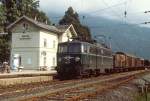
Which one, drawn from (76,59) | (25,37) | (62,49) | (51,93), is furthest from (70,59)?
(25,37)

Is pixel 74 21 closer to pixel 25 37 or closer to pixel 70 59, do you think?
pixel 25 37

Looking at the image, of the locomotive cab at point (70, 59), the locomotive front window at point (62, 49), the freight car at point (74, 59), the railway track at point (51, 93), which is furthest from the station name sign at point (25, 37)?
the railway track at point (51, 93)

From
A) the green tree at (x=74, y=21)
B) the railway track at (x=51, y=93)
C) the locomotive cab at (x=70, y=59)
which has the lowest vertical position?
the railway track at (x=51, y=93)

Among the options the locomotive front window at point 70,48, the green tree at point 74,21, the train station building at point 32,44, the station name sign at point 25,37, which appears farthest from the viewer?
the green tree at point 74,21

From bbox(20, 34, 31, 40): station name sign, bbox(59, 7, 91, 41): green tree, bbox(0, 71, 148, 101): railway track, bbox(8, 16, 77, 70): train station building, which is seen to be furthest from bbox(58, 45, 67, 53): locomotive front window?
bbox(59, 7, 91, 41): green tree

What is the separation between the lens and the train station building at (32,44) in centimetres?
6681

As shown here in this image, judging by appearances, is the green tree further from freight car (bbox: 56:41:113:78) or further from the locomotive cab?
the locomotive cab

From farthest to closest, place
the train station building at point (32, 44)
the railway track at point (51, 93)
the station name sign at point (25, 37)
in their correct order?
1. the station name sign at point (25, 37)
2. the train station building at point (32, 44)
3. the railway track at point (51, 93)

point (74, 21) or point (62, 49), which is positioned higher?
point (74, 21)

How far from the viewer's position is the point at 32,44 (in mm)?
A: 68000

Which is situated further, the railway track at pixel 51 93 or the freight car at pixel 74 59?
the freight car at pixel 74 59

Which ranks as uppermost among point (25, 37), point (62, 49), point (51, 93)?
point (25, 37)

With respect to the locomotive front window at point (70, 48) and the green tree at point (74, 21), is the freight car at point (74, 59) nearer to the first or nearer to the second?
the locomotive front window at point (70, 48)

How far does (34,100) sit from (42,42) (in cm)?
5371
